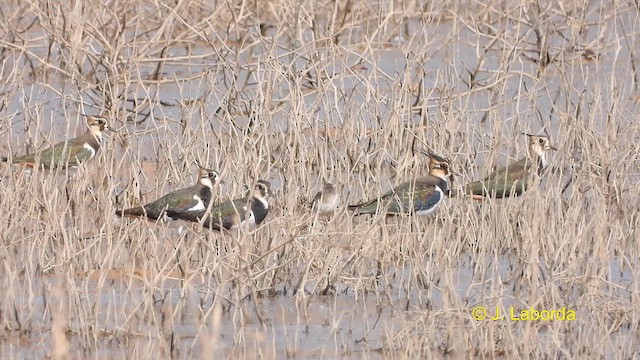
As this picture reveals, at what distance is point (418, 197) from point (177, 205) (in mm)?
1507

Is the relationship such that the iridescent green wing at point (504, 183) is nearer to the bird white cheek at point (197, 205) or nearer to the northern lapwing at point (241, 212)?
the northern lapwing at point (241, 212)

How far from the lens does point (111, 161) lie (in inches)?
379

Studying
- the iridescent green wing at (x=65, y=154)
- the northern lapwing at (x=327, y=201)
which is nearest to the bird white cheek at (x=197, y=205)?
the northern lapwing at (x=327, y=201)

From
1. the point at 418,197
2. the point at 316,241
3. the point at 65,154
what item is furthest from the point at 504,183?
the point at 65,154

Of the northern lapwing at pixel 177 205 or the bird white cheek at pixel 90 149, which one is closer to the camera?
the northern lapwing at pixel 177 205

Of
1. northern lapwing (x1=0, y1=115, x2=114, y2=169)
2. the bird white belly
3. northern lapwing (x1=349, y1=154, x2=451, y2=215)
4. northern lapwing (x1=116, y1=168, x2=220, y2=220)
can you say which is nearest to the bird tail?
northern lapwing (x1=116, y1=168, x2=220, y2=220)

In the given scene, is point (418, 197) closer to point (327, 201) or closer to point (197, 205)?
point (327, 201)

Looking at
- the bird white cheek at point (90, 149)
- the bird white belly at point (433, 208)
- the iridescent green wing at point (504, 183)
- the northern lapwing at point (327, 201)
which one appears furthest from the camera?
the bird white cheek at point (90, 149)

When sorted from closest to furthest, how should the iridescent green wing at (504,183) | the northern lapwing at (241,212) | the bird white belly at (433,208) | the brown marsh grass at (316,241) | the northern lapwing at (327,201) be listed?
the brown marsh grass at (316,241) < the northern lapwing at (241,212) < the northern lapwing at (327,201) < the bird white belly at (433,208) < the iridescent green wing at (504,183)

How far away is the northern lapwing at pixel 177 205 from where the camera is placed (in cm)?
870

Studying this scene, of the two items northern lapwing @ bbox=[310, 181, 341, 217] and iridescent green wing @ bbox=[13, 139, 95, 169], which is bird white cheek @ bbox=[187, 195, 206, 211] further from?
iridescent green wing @ bbox=[13, 139, 95, 169]

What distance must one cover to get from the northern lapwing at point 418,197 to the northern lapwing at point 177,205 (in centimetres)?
93

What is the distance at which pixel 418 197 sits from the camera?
29.6 ft

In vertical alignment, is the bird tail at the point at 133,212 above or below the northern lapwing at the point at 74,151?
below
